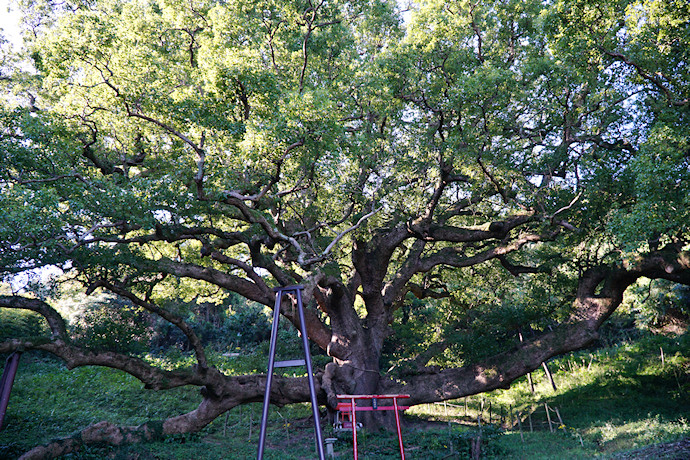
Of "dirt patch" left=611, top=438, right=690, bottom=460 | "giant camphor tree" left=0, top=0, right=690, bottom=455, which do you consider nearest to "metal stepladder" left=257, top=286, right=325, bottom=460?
"giant camphor tree" left=0, top=0, right=690, bottom=455

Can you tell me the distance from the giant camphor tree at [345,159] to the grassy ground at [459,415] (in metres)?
1.37

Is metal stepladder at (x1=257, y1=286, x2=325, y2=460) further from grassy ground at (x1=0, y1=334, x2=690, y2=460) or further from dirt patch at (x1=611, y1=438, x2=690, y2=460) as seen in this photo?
grassy ground at (x1=0, y1=334, x2=690, y2=460)

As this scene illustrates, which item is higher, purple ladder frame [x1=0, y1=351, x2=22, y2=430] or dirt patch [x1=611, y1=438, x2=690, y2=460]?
purple ladder frame [x1=0, y1=351, x2=22, y2=430]

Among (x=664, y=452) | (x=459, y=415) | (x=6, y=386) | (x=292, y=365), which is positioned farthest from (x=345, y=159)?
(x=459, y=415)

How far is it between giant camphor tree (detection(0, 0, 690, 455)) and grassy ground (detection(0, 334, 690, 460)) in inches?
54.1

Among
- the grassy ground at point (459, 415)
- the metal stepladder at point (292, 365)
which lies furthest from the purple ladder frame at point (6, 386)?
the metal stepladder at point (292, 365)

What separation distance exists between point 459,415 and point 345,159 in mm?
10090

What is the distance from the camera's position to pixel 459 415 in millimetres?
14953

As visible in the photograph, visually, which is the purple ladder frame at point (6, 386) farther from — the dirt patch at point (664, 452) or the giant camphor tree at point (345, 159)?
the dirt patch at point (664, 452)

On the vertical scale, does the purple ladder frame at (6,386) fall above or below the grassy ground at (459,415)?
above

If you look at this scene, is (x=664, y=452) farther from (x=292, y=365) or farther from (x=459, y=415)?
(x=459, y=415)

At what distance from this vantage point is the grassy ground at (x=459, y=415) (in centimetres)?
916

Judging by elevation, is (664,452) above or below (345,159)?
below

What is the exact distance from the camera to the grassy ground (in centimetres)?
916
